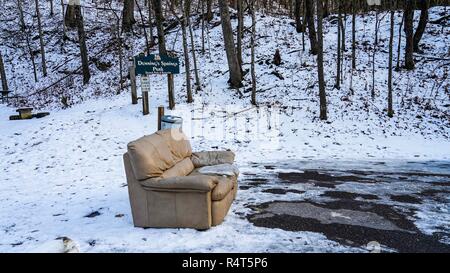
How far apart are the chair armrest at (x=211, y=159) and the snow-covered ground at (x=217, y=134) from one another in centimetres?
81

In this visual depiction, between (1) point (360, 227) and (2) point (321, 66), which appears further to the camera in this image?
(2) point (321, 66)

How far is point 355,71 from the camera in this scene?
1667 cm

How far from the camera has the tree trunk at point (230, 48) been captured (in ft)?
51.0

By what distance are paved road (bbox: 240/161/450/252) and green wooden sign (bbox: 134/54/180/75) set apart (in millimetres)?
5576

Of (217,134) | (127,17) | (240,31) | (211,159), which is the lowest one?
(217,134)

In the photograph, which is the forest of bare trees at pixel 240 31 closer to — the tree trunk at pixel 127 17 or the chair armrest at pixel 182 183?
the tree trunk at pixel 127 17

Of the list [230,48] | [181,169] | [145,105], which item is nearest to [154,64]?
[145,105]

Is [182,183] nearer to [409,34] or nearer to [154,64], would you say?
Answer: [154,64]

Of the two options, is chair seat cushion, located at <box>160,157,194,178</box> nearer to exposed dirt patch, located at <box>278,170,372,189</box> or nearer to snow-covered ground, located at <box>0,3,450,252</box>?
snow-covered ground, located at <box>0,3,450,252</box>

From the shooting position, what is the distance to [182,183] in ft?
17.1

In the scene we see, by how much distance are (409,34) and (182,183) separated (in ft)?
49.1
